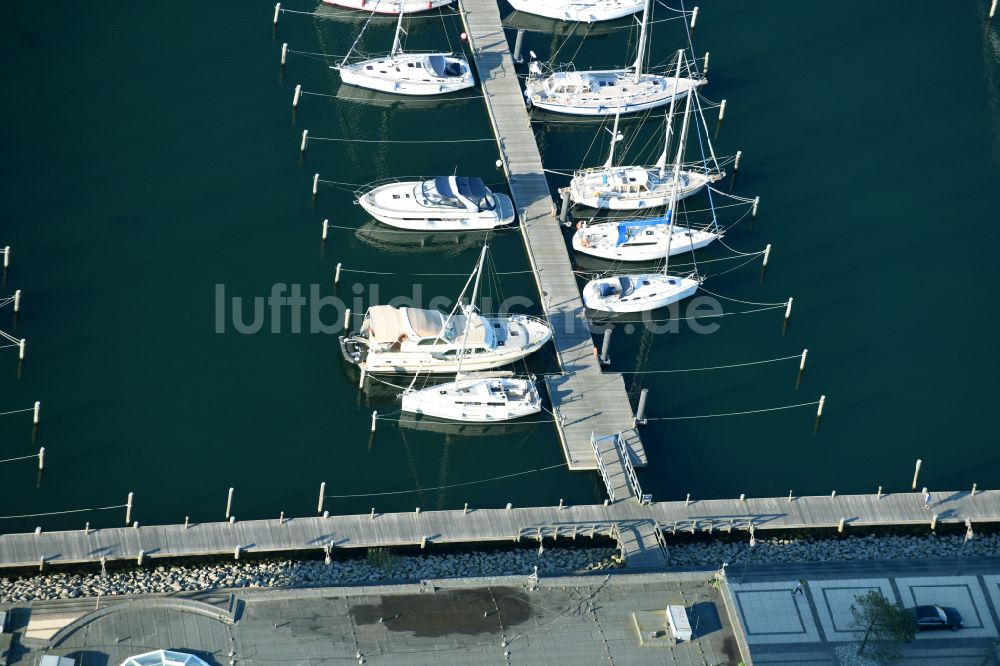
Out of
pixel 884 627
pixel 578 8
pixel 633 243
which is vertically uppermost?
pixel 578 8

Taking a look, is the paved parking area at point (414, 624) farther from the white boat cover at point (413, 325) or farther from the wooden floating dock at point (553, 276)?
the white boat cover at point (413, 325)

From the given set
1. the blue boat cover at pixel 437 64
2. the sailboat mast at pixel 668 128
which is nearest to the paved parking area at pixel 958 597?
the sailboat mast at pixel 668 128

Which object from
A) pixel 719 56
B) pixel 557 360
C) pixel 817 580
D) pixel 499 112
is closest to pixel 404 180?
pixel 499 112

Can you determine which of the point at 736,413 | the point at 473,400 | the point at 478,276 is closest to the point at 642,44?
the point at 478,276

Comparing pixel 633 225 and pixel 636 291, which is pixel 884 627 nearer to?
pixel 636 291

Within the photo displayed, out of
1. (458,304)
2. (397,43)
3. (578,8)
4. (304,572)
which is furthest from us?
(578,8)

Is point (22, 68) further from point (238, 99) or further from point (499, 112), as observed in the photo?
point (499, 112)
